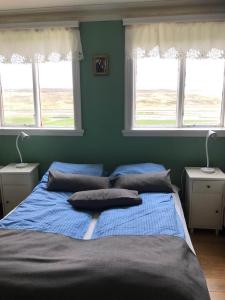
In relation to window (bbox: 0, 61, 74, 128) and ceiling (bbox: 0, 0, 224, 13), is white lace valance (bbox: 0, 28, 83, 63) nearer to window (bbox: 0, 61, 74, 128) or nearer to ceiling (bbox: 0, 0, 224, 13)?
window (bbox: 0, 61, 74, 128)

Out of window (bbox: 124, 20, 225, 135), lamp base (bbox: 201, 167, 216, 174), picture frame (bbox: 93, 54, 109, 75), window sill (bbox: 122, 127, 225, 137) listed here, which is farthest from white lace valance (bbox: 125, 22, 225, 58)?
lamp base (bbox: 201, 167, 216, 174)

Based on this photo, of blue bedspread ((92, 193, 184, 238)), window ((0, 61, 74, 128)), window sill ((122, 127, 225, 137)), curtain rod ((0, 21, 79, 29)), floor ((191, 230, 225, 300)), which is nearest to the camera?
blue bedspread ((92, 193, 184, 238))

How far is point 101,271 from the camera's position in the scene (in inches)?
58.0

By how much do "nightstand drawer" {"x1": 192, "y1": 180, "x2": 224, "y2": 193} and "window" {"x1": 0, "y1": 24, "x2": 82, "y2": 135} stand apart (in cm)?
143

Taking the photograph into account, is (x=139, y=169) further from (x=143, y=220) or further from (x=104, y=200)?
(x=143, y=220)

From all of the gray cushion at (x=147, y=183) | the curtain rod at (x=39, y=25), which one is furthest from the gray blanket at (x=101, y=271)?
the curtain rod at (x=39, y=25)

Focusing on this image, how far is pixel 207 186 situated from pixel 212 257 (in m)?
0.67

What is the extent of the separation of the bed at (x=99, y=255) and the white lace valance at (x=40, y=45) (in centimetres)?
170

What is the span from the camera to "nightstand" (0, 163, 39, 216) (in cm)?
311

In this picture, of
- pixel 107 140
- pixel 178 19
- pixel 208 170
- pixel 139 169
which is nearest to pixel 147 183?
pixel 139 169

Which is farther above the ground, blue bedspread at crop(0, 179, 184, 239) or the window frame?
the window frame

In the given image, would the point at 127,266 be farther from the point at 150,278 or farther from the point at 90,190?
the point at 90,190

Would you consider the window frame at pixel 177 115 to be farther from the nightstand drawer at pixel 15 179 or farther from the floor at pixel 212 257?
the nightstand drawer at pixel 15 179

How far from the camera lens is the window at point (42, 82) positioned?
3.10 meters
